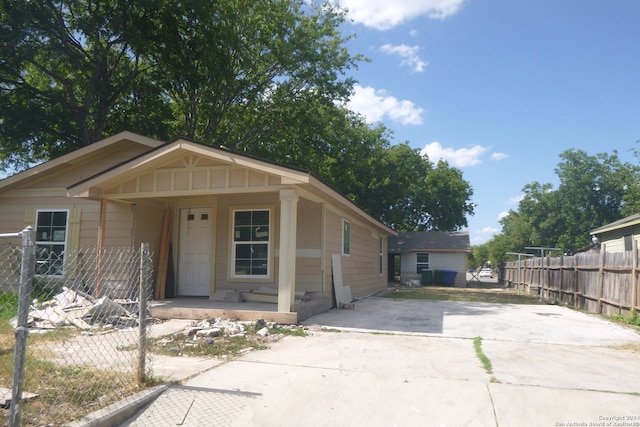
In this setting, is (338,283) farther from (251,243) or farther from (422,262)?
(422,262)

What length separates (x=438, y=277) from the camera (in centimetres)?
2798

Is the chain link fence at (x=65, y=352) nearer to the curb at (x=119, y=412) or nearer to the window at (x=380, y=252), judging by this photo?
the curb at (x=119, y=412)

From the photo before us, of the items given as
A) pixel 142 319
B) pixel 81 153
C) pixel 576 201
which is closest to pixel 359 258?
pixel 81 153

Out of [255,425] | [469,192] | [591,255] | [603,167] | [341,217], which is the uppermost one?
[603,167]

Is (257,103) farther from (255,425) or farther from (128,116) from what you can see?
(255,425)

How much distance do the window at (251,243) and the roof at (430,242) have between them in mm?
19324

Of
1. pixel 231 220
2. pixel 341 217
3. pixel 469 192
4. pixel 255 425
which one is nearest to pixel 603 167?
pixel 469 192

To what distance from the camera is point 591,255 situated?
12.5m

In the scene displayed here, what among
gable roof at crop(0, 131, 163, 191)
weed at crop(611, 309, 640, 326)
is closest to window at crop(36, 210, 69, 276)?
gable roof at crop(0, 131, 163, 191)

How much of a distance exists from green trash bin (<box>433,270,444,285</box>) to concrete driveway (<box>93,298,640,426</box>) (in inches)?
783

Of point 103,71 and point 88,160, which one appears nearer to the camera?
point 88,160

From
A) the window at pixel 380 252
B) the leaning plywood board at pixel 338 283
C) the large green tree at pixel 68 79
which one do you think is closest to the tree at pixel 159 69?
the large green tree at pixel 68 79

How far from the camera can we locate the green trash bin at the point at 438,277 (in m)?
27.9

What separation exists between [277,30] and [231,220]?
10544 mm
